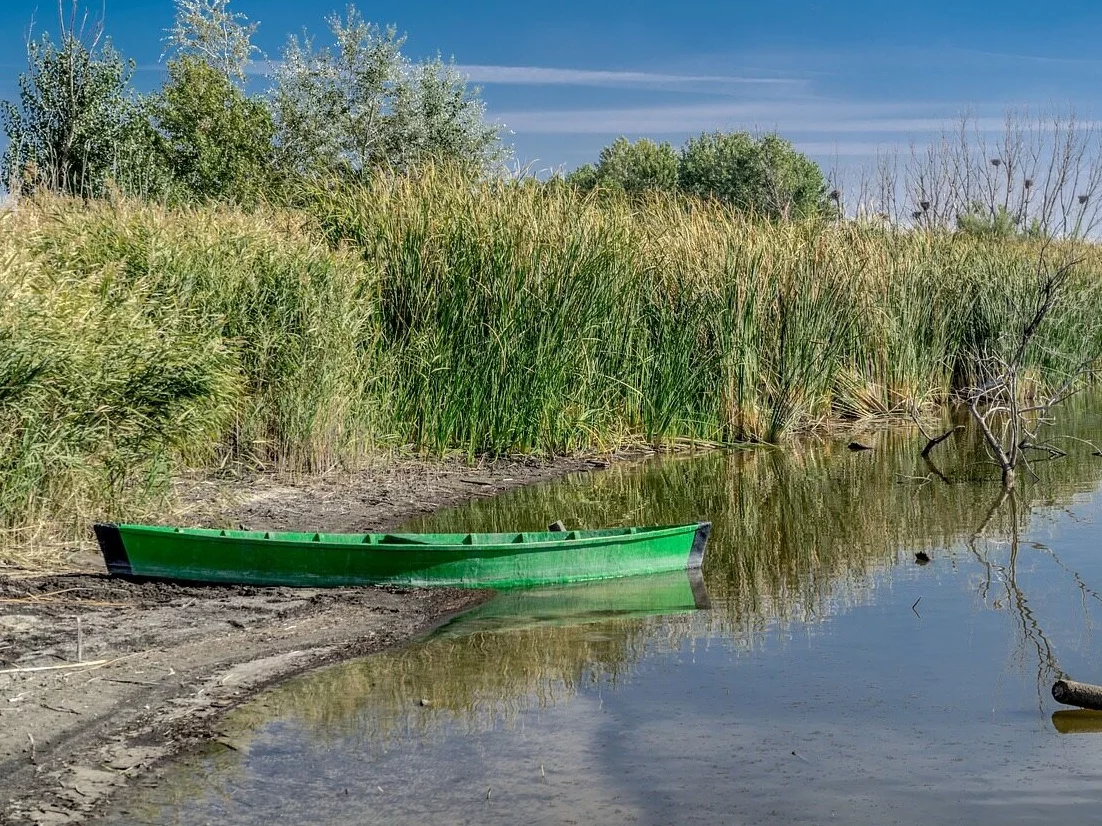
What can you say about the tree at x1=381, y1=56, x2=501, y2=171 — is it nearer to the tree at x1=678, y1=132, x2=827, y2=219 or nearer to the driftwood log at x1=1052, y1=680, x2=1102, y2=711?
the tree at x1=678, y1=132, x2=827, y2=219

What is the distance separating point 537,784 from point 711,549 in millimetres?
5267

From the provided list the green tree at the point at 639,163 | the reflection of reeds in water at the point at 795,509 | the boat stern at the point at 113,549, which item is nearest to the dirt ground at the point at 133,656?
the boat stern at the point at 113,549

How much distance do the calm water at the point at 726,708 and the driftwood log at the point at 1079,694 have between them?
0.15m

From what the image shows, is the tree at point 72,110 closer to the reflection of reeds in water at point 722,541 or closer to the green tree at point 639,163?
the reflection of reeds in water at point 722,541

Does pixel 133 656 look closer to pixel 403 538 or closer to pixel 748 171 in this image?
pixel 403 538

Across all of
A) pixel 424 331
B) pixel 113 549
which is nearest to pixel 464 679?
pixel 113 549

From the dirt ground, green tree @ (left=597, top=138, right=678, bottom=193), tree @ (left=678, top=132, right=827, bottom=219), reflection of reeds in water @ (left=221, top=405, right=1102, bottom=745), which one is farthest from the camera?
green tree @ (left=597, top=138, right=678, bottom=193)

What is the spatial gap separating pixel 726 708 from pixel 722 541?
4.56 metres

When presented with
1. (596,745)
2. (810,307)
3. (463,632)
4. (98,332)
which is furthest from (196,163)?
(596,745)

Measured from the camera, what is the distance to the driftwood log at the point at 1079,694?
18.8 feet

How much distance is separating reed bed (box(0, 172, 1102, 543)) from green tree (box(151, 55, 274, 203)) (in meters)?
16.6

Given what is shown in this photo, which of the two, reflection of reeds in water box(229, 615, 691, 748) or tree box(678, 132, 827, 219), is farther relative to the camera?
tree box(678, 132, 827, 219)

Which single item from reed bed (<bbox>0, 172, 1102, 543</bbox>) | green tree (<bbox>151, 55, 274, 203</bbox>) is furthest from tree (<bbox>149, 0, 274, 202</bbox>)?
reed bed (<bbox>0, 172, 1102, 543</bbox>)

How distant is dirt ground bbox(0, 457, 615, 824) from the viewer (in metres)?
5.32
